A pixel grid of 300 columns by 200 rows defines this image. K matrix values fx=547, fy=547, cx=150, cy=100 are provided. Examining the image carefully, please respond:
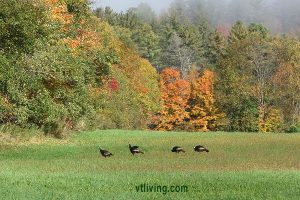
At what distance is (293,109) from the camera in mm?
84250

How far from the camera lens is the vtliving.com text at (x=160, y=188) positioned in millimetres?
15625

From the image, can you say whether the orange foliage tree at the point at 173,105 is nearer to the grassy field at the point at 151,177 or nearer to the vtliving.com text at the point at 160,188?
the grassy field at the point at 151,177

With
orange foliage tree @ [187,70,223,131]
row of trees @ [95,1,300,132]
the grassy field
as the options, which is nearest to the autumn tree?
row of trees @ [95,1,300,132]

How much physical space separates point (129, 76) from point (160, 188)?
69.4 metres

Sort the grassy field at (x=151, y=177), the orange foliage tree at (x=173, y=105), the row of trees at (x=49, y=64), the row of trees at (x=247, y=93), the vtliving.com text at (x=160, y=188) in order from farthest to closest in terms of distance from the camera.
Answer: the orange foliage tree at (x=173, y=105) → the row of trees at (x=247, y=93) → the row of trees at (x=49, y=64) → the vtliving.com text at (x=160, y=188) → the grassy field at (x=151, y=177)

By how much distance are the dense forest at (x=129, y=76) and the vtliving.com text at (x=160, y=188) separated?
14207 millimetres

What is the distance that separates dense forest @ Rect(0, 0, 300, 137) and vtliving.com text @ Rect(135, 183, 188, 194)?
1421 centimetres

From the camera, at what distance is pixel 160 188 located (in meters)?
15.9

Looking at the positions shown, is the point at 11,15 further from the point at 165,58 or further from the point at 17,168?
the point at 165,58

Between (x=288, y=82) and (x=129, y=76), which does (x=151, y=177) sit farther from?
(x=129, y=76)

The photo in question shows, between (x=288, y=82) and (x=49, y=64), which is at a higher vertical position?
(x=288, y=82)

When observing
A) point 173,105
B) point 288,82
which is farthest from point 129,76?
point 288,82

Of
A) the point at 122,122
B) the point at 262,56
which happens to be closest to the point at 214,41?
the point at 262,56

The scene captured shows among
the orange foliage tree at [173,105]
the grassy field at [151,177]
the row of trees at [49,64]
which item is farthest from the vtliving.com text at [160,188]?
the orange foliage tree at [173,105]
